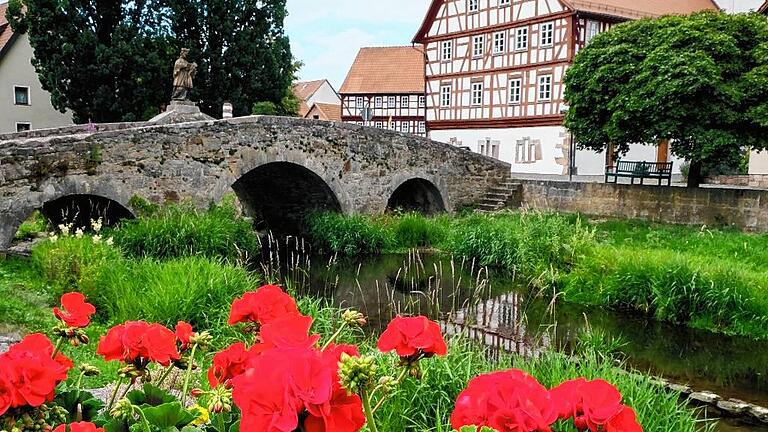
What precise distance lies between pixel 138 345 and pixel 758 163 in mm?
23697

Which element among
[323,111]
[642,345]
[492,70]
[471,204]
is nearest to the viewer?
[642,345]

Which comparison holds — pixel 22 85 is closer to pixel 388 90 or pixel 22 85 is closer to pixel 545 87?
pixel 388 90

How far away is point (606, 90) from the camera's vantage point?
14680 mm

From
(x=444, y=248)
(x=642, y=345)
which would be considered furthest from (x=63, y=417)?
(x=444, y=248)

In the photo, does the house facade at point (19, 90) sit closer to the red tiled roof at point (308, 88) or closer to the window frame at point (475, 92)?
the window frame at point (475, 92)

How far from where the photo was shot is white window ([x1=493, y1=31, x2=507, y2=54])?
85.7ft

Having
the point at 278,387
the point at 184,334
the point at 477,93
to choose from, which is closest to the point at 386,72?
the point at 477,93

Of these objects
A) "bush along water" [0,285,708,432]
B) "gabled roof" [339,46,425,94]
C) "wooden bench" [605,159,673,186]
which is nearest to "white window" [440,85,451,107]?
"gabled roof" [339,46,425,94]

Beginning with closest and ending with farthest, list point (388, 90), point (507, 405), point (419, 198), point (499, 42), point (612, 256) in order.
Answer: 1. point (507, 405)
2. point (612, 256)
3. point (419, 198)
4. point (499, 42)
5. point (388, 90)

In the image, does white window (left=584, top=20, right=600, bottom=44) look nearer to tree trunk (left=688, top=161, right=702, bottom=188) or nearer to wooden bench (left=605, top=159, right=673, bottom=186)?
wooden bench (left=605, top=159, right=673, bottom=186)

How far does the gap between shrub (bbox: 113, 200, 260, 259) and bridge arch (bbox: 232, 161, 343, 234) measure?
8.13 feet

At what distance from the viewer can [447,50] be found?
92.7 feet

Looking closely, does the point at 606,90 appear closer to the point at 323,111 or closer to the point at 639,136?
the point at 639,136

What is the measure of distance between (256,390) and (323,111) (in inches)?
1799
